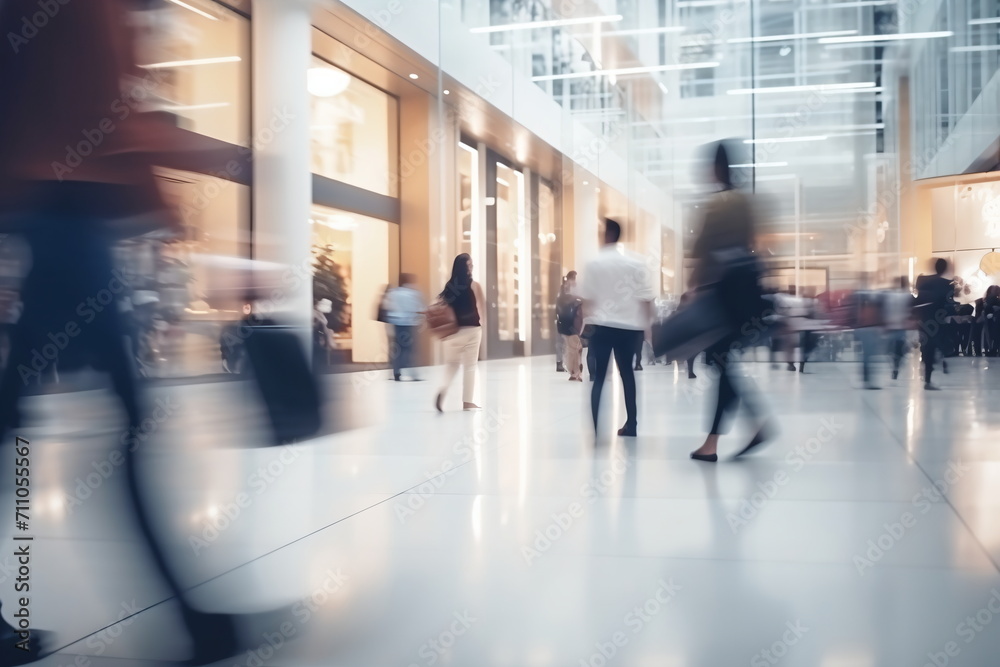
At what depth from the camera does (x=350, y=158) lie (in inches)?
682

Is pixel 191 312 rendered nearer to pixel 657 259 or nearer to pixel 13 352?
pixel 13 352

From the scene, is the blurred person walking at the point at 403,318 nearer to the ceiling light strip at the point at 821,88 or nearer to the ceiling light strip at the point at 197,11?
the ceiling light strip at the point at 197,11

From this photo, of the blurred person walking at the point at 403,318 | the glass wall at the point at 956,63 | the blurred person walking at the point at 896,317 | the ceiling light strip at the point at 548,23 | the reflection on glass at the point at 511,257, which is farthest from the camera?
the reflection on glass at the point at 511,257

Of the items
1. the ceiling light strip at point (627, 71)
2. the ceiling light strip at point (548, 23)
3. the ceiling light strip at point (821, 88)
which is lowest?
the ceiling light strip at point (821, 88)

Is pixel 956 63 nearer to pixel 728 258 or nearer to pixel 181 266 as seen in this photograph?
pixel 728 258

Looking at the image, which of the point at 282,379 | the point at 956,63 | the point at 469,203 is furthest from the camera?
the point at 469,203

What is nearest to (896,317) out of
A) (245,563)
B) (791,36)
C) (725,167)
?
(791,36)
